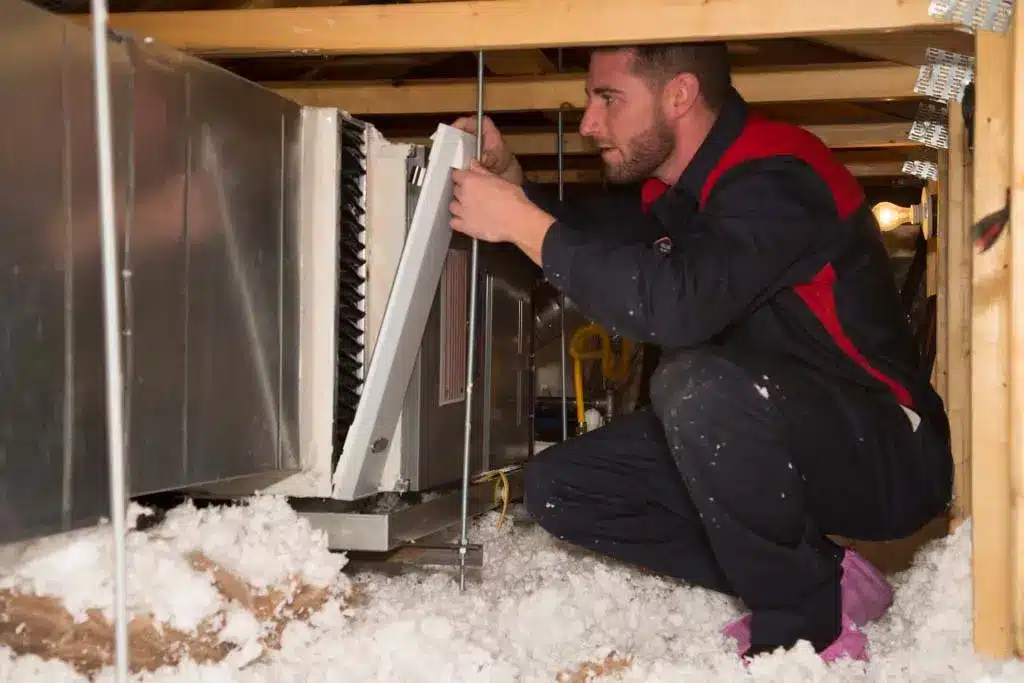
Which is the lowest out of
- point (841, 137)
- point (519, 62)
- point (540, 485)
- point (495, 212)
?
point (540, 485)

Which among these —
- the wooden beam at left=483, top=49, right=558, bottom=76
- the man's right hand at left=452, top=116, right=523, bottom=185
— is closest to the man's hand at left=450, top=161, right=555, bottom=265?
the man's right hand at left=452, top=116, right=523, bottom=185

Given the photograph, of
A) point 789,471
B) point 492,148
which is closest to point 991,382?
point 789,471

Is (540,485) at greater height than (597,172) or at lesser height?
lesser

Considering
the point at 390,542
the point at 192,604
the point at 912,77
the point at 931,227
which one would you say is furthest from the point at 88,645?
the point at 931,227

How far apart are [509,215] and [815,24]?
490mm

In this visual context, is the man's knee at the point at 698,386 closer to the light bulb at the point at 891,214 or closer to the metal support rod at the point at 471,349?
the metal support rod at the point at 471,349

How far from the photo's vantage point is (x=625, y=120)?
1693mm

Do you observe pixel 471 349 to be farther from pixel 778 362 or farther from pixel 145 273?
pixel 145 273

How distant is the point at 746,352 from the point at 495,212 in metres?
0.42

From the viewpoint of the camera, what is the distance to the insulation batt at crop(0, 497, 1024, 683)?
44.1 inches

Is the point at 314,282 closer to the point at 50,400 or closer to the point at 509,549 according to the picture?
the point at 50,400

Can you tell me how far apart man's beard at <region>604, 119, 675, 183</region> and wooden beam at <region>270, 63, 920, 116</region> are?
38 centimetres

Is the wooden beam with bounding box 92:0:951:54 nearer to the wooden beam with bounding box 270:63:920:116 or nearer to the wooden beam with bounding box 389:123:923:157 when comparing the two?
the wooden beam with bounding box 270:63:920:116

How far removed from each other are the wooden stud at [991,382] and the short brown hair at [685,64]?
0.53m
